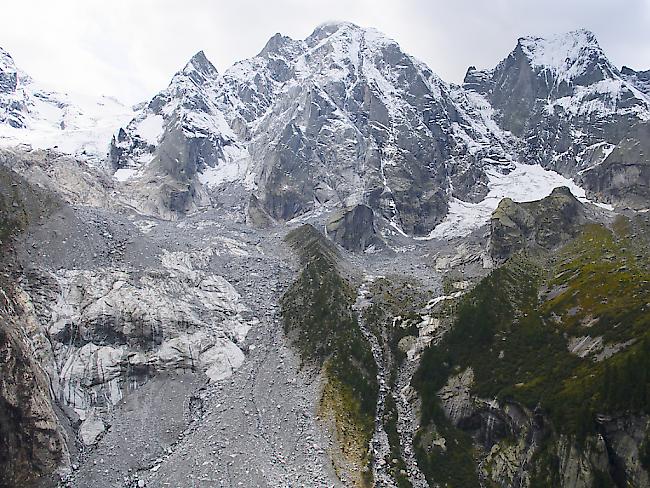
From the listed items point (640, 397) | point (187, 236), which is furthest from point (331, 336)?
point (187, 236)

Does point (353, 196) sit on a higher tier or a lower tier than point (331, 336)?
higher

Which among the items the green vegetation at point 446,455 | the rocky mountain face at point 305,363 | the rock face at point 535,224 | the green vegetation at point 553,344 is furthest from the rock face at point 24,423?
the rock face at point 535,224

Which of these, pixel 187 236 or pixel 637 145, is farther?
pixel 637 145

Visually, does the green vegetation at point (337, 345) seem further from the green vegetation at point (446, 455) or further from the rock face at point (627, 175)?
the rock face at point (627, 175)

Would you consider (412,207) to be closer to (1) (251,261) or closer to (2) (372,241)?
(2) (372,241)

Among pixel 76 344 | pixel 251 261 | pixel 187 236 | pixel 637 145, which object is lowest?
pixel 76 344

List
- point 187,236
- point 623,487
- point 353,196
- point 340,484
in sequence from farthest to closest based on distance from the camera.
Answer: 1. point 353,196
2. point 187,236
3. point 340,484
4. point 623,487

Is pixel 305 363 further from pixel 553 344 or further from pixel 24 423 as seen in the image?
pixel 24 423

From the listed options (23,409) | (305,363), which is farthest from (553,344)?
(23,409)
